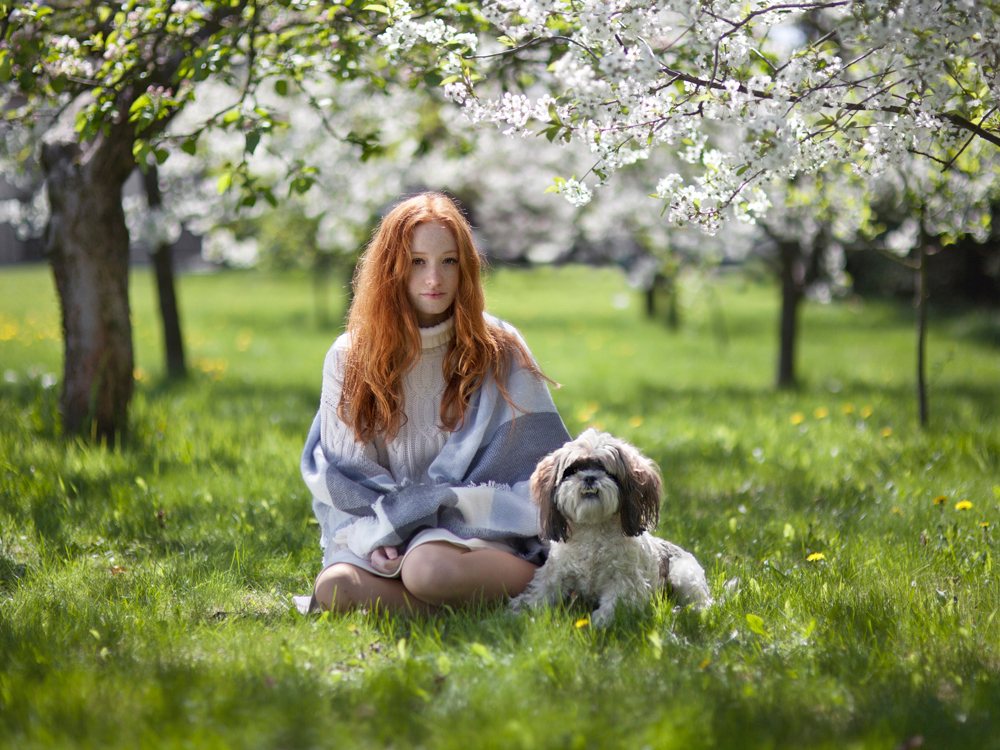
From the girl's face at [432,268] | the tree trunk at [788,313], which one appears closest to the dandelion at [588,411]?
the tree trunk at [788,313]

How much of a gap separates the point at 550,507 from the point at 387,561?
0.70 m

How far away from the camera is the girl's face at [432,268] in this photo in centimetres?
322

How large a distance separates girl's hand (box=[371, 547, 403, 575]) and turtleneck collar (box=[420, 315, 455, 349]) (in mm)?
860

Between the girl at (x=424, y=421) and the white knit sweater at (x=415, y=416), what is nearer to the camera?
the girl at (x=424, y=421)

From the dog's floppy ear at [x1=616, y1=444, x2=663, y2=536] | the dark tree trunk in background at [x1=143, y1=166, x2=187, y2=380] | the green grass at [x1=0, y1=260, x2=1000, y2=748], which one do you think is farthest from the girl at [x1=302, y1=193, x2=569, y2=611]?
the dark tree trunk in background at [x1=143, y1=166, x2=187, y2=380]

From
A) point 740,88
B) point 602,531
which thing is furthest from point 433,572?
point 740,88

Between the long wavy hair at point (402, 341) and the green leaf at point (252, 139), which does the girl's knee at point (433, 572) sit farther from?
the green leaf at point (252, 139)

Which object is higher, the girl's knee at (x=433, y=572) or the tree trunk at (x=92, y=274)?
the tree trunk at (x=92, y=274)

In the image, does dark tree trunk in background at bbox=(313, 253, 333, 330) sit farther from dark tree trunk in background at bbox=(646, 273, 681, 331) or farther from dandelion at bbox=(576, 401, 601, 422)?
dandelion at bbox=(576, 401, 601, 422)

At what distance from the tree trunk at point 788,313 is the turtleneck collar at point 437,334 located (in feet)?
19.5

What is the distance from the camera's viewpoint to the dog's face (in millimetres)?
2703

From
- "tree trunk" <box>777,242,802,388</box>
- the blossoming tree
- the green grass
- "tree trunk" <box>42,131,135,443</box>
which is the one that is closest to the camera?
the green grass

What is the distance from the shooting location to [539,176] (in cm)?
1143

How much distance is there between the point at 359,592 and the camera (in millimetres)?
2986
